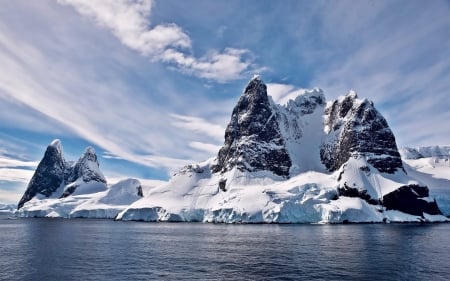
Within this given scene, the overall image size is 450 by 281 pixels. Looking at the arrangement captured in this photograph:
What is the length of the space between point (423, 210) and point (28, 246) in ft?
610

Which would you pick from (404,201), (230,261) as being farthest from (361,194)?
(230,261)

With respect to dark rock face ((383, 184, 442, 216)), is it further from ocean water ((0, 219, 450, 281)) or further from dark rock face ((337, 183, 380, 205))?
ocean water ((0, 219, 450, 281))

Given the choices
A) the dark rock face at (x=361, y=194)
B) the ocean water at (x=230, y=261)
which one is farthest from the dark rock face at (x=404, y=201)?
the ocean water at (x=230, y=261)

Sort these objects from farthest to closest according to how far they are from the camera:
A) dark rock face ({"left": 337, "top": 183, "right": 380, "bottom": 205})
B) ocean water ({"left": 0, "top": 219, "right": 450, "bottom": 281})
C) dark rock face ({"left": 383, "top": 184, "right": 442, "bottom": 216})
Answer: dark rock face ({"left": 383, "top": 184, "right": 442, "bottom": 216})
dark rock face ({"left": 337, "top": 183, "right": 380, "bottom": 205})
ocean water ({"left": 0, "top": 219, "right": 450, "bottom": 281})

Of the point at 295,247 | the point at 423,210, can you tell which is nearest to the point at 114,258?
the point at 295,247

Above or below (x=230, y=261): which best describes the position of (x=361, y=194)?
above

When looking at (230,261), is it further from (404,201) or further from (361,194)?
(404,201)

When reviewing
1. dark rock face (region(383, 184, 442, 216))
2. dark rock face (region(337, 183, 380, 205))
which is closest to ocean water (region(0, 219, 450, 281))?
dark rock face (region(337, 183, 380, 205))

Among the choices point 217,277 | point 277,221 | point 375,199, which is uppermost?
point 375,199

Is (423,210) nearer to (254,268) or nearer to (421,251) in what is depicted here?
(421,251)

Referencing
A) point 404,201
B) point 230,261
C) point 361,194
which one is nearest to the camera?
point 230,261

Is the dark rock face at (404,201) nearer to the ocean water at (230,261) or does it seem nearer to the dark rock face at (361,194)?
the dark rock face at (361,194)

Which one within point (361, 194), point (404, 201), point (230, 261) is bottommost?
point (230, 261)

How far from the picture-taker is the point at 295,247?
83.4 meters
